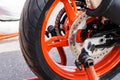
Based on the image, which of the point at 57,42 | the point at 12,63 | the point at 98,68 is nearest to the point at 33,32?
the point at 57,42

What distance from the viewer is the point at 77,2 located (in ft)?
4.85

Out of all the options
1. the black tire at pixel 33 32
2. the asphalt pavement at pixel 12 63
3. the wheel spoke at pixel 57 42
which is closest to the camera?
the black tire at pixel 33 32

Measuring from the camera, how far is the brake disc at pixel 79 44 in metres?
1.37

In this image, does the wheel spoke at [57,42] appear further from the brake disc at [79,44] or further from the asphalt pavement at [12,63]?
the asphalt pavement at [12,63]

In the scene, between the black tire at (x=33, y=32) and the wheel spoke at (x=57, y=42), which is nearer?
the black tire at (x=33, y=32)

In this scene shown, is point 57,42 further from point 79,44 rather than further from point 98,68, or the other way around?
point 98,68

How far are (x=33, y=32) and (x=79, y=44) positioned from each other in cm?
26

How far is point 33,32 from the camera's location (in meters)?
1.29

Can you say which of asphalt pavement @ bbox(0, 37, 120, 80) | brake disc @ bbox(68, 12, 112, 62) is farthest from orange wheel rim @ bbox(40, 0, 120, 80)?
asphalt pavement @ bbox(0, 37, 120, 80)

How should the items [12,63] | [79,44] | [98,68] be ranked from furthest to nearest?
[12,63]
[98,68]
[79,44]

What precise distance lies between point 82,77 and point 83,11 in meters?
0.36

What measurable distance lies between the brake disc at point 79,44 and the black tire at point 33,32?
0.16 meters

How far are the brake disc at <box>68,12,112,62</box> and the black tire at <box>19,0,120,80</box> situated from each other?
162mm

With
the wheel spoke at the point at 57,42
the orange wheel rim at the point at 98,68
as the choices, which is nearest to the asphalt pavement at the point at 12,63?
the orange wheel rim at the point at 98,68
